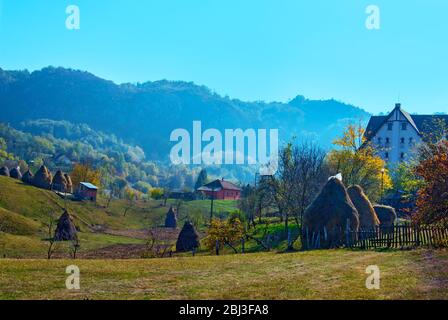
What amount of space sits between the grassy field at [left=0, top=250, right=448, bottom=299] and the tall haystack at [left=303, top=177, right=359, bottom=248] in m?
8.38

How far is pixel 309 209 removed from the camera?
33.3 meters

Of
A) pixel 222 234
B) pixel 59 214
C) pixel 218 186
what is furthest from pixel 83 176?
pixel 222 234

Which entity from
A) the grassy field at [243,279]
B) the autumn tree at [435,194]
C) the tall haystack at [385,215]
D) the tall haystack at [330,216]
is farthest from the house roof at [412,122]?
the grassy field at [243,279]

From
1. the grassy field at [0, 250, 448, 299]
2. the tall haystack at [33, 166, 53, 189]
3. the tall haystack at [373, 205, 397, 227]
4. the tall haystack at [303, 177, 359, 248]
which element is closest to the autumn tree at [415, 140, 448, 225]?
the grassy field at [0, 250, 448, 299]

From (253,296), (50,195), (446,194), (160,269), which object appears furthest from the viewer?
(50,195)

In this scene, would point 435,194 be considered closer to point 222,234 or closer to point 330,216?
point 330,216

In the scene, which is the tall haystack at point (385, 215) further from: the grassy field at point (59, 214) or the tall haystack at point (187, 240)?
the grassy field at point (59, 214)

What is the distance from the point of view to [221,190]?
137000 millimetres

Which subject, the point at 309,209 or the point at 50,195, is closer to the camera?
the point at 309,209

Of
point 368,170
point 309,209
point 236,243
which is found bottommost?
point 236,243

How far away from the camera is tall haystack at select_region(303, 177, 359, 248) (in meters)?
31.6
